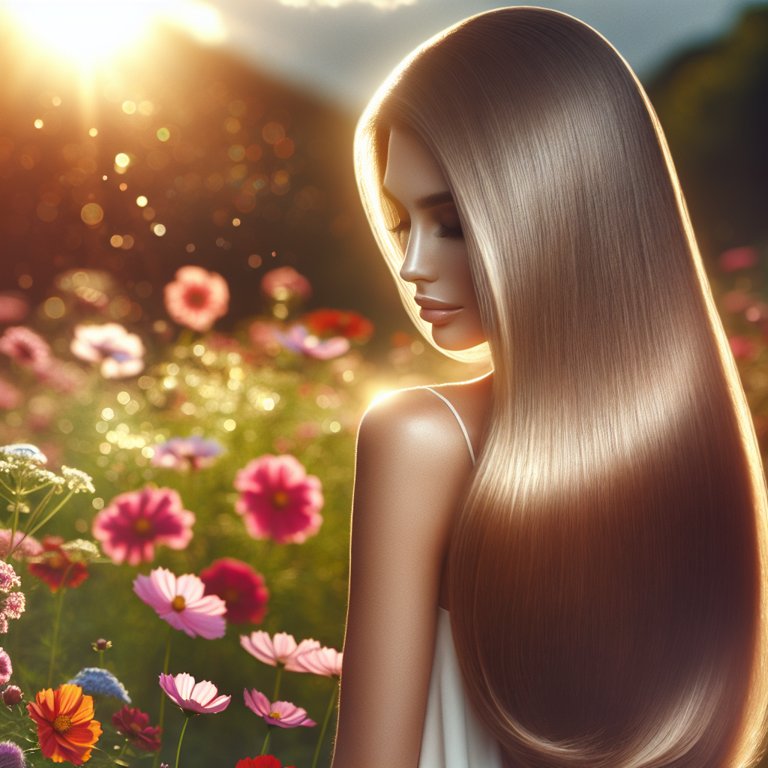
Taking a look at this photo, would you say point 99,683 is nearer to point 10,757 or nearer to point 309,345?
point 10,757

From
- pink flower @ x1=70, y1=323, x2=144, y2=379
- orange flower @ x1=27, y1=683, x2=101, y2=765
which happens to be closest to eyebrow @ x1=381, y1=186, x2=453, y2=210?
orange flower @ x1=27, y1=683, x2=101, y2=765

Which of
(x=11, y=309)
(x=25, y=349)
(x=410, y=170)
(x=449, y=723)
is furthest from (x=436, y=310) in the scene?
(x=11, y=309)

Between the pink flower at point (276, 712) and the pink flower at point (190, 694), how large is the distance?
0.07 m

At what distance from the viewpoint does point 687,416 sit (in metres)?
1.15

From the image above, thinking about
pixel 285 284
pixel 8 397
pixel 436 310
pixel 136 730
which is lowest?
pixel 136 730

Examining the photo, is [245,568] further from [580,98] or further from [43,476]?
[580,98]

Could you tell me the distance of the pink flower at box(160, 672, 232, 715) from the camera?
3.78 ft

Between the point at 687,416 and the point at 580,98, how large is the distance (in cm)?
38

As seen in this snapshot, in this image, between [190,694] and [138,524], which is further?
[138,524]

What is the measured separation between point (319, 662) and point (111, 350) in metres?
1.43

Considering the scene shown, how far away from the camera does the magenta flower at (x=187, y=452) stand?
7.11 ft

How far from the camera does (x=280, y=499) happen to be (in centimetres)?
207

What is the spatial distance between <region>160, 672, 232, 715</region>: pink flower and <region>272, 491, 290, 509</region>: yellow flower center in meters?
0.90

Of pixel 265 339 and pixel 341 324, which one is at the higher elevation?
pixel 341 324
